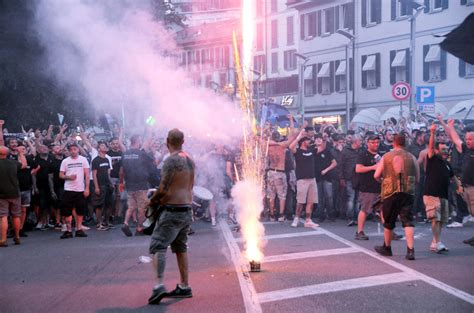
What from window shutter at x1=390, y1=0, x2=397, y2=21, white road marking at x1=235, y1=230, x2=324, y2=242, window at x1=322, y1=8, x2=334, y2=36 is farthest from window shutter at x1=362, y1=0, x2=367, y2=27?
white road marking at x1=235, y1=230, x2=324, y2=242

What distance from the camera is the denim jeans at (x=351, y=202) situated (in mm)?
14874

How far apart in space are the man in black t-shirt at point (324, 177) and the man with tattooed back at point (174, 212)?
813 centimetres

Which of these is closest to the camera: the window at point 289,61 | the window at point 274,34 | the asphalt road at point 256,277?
the asphalt road at point 256,277

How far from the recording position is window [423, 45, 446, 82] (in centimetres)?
3538

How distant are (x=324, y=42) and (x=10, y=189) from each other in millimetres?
35762

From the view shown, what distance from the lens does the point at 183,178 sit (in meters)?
7.62

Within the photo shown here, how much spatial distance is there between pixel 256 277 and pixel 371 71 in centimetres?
3483

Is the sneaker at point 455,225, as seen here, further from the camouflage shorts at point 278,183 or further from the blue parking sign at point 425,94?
the blue parking sign at point 425,94

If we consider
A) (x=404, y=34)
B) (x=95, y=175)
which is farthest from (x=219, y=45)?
(x=404, y=34)

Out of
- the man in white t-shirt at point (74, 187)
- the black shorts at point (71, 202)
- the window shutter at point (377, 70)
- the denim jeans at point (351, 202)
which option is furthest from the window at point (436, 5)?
the black shorts at point (71, 202)

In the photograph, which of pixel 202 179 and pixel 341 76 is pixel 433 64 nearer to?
pixel 341 76

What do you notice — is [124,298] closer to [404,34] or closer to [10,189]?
[10,189]

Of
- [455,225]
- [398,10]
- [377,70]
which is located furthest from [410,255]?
[377,70]

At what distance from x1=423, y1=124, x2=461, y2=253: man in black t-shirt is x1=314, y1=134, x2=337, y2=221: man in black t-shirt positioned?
15.0ft
